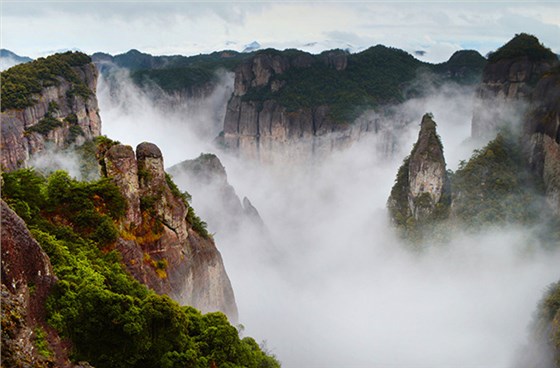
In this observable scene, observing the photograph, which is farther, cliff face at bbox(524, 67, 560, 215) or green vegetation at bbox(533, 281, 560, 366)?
cliff face at bbox(524, 67, 560, 215)

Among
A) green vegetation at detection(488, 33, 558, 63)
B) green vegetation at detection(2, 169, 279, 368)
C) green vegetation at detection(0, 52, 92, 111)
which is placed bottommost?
green vegetation at detection(2, 169, 279, 368)

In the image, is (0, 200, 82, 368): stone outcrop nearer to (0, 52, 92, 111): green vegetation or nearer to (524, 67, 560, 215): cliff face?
(0, 52, 92, 111): green vegetation

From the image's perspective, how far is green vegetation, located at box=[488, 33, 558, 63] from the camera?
62.9 meters

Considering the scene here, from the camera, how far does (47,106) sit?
51.8 metres

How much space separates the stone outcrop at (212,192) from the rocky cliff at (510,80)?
32.0m

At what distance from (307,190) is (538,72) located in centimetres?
4778

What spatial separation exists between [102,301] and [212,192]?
50.6 m

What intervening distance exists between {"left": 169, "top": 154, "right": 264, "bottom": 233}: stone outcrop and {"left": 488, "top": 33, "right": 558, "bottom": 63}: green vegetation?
120 ft

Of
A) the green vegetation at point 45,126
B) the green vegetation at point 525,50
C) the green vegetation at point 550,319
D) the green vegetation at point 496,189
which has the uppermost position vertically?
the green vegetation at point 525,50

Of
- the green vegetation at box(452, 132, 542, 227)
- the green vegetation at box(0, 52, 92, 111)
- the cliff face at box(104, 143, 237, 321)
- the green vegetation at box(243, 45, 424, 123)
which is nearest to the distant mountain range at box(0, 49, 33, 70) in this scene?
the green vegetation at box(243, 45, 424, 123)

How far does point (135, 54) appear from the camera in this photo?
17612cm

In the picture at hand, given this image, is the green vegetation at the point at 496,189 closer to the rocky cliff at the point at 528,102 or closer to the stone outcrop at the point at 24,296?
the rocky cliff at the point at 528,102

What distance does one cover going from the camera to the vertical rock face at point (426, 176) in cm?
5697

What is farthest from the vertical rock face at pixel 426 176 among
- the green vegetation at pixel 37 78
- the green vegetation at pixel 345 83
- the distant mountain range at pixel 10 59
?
the distant mountain range at pixel 10 59
